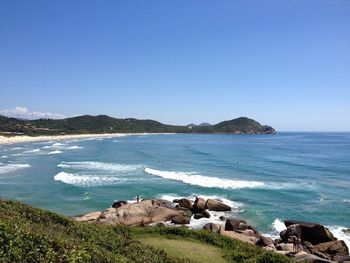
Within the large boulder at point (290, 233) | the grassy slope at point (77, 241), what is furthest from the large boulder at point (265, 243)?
the grassy slope at point (77, 241)

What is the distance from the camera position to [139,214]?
2767 centimetres

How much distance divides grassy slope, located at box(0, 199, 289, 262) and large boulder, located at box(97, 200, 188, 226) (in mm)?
6633

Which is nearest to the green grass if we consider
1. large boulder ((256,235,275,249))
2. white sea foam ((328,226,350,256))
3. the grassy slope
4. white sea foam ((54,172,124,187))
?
the grassy slope

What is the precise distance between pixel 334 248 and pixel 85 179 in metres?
31.2

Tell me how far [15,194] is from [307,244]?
27.9m

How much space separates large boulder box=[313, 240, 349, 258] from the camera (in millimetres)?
23141

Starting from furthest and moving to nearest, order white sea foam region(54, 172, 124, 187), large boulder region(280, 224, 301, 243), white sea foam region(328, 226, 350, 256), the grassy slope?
white sea foam region(54, 172, 124, 187)
white sea foam region(328, 226, 350, 256)
large boulder region(280, 224, 301, 243)
the grassy slope

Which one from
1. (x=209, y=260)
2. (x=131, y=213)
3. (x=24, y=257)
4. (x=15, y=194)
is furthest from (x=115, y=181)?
(x=24, y=257)

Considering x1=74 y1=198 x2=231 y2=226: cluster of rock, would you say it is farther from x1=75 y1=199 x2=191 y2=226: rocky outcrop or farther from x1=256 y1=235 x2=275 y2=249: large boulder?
x1=256 y1=235 x2=275 y2=249: large boulder

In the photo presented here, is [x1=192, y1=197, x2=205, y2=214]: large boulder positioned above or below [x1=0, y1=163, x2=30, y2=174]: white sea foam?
below

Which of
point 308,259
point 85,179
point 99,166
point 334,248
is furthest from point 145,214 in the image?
point 99,166

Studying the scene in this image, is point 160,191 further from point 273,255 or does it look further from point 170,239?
point 273,255

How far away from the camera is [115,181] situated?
45.1m

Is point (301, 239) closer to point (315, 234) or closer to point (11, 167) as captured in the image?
point (315, 234)
